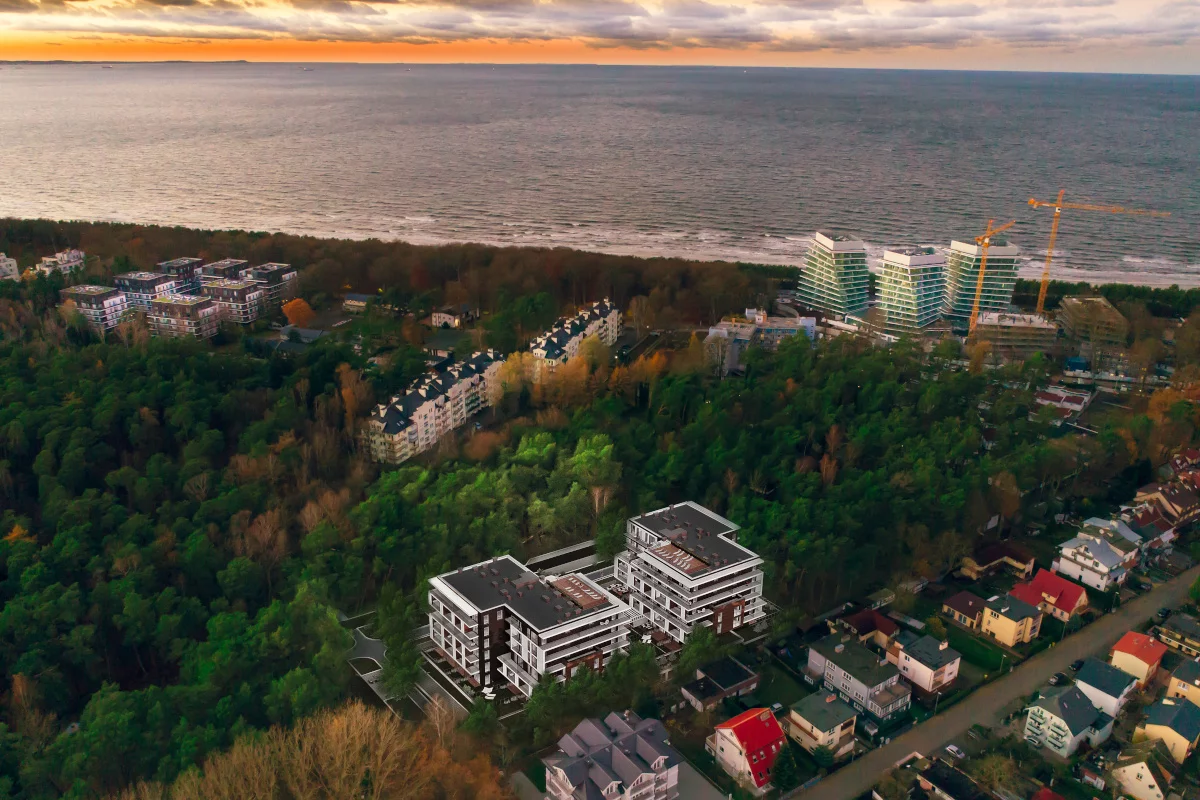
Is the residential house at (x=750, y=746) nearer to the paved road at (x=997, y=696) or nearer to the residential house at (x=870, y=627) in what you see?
the paved road at (x=997, y=696)

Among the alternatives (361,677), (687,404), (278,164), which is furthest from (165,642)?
(278,164)

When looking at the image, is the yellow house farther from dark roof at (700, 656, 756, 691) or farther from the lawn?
dark roof at (700, 656, 756, 691)

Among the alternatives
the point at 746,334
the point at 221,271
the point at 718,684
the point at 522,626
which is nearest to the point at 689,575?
the point at 718,684

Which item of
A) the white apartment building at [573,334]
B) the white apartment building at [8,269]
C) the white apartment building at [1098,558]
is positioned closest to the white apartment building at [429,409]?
the white apartment building at [573,334]

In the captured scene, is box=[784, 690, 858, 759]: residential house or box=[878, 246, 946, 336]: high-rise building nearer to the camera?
box=[784, 690, 858, 759]: residential house

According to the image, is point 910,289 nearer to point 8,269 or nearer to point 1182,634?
point 1182,634

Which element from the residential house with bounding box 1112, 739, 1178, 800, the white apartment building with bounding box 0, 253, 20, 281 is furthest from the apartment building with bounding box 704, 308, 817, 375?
the white apartment building with bounding box 0, 253, 20, 281

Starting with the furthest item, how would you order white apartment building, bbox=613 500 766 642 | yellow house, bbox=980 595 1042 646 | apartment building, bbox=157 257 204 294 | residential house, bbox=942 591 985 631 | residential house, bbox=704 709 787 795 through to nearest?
1. apartment building, bbox=157 257 204 294
2. residential house, bbox=942 591 985 631
3. yellow house, bbox=980 595 1042 646
4. white apartment building, bbox=613 500 766 642
5. residential house, bbox=704 709 787 795
